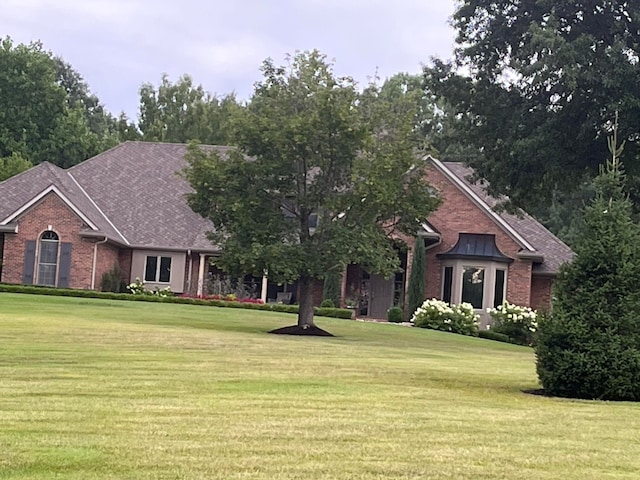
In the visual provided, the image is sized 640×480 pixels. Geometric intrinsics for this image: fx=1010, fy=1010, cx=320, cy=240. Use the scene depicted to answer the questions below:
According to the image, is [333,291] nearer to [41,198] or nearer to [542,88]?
[41,198]

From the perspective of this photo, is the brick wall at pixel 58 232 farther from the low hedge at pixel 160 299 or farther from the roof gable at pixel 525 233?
the roof gable at pixel 525 233

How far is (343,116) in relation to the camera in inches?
950

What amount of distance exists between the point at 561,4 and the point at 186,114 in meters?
42.6

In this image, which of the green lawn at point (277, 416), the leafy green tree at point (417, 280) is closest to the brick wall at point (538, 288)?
the leafy green tree at point (417, 280)

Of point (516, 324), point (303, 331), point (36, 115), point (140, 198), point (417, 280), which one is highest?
point (36, 115)

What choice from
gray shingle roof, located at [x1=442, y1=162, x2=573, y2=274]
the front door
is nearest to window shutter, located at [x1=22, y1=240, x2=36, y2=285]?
the front door

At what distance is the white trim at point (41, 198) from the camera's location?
37000 millimetres

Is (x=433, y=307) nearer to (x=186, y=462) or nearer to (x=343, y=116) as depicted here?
(x=343, y=116)

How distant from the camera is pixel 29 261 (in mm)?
37469

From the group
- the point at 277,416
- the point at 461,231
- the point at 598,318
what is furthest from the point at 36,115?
the point at 277,416

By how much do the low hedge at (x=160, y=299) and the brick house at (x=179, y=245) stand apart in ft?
9.69

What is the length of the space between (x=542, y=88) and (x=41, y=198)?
19886 millimetres

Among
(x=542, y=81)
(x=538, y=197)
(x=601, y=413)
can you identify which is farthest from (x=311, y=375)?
(x=538, y=197)

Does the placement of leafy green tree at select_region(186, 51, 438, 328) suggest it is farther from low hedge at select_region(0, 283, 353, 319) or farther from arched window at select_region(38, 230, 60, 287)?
arched window at select_region(38, 230, 60, 287)
